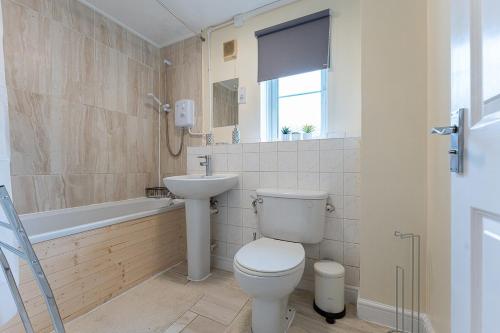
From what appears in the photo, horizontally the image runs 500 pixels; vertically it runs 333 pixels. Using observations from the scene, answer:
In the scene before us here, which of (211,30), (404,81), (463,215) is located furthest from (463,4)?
(211,30)

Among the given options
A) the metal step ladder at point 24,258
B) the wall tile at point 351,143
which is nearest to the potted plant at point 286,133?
the wall tile at point 351,143

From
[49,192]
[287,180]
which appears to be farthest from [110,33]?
[287,180]

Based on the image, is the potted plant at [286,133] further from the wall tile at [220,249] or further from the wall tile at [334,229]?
the wall tile at [220,249]

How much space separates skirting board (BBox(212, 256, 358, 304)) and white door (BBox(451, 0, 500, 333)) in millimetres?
1018

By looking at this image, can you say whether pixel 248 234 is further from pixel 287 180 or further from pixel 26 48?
pixel 26 48

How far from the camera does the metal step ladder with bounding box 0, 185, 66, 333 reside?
52 centimetres

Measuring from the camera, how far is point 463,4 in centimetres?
50

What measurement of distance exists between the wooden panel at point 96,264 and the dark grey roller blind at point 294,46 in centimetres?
161

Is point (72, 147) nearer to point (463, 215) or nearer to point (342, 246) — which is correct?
point (342, 246)

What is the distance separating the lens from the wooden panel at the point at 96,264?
44.3 inches

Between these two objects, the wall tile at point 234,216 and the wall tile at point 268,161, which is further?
the wall tile at point 234,216

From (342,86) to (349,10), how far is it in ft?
1.86

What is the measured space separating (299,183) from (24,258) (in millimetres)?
1415

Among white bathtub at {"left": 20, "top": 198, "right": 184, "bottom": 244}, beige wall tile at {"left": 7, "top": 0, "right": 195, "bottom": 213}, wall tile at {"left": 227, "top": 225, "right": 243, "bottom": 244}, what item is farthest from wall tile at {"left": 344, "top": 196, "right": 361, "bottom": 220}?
beige wall tile at {"left": 7, "top": 0, "right": 195, "bottom": 213}
